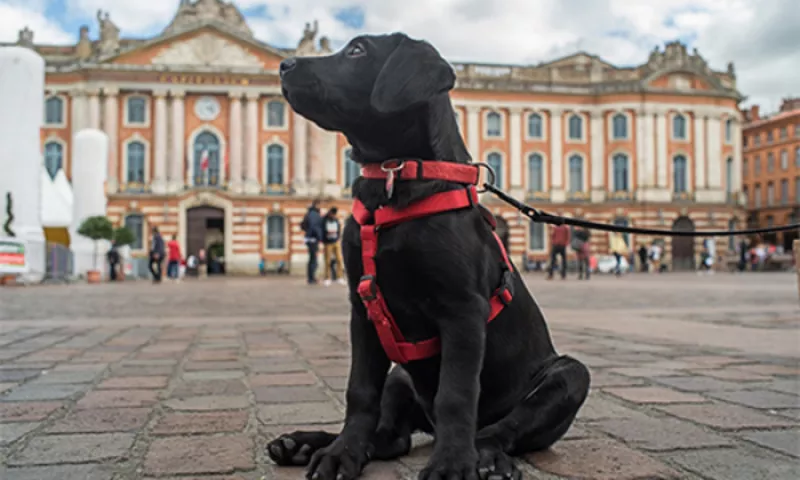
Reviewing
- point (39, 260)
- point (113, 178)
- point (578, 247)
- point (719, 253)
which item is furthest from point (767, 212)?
point (39, 260)

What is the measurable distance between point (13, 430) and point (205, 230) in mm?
34169

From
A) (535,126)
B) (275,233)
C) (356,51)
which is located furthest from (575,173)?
(356,51)

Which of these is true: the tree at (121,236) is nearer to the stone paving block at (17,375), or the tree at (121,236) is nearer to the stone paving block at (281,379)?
the stone paving block at (17,375)

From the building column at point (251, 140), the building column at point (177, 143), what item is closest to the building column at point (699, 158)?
the building column at point (251, 140)

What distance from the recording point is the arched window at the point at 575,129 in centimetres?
4044

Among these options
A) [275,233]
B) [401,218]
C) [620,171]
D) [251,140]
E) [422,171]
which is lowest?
[401,218]

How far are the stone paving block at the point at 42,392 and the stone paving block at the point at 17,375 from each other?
10.2 inches

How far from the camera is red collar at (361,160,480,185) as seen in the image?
1951 mm

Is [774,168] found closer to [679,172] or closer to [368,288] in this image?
[679,172]

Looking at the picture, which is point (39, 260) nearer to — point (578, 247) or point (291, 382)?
point (578, 247)

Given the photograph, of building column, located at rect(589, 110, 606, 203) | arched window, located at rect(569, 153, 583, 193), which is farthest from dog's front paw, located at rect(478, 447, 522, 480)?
building column, located at rect(589, 110, 606, 203)

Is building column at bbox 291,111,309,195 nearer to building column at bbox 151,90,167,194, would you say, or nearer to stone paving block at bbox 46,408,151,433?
building column at bbox 151,90,167,194

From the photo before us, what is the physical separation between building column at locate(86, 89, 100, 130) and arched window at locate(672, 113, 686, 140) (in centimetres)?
2910

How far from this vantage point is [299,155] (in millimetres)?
36031
